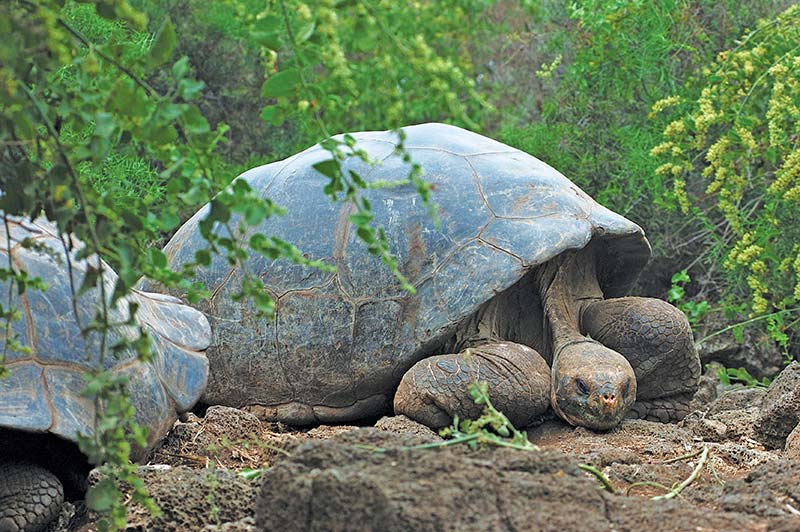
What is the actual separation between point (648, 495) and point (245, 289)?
1.17 meters

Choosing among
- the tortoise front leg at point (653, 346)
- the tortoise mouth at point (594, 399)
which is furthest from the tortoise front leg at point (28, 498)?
the tortoise front leg at point (653, 346)

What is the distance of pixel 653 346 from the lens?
4.23 meters

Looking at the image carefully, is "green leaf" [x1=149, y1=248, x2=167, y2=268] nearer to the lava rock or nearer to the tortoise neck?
the lava rock

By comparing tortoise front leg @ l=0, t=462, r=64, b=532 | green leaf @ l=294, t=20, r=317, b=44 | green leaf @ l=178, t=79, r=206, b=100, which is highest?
green leaf @ l=294, t=20, r=317, b=44

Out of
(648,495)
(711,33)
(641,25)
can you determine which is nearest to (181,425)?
(648,495)

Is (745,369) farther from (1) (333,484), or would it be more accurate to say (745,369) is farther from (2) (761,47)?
(1) (333,484)

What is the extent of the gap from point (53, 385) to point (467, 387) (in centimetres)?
163

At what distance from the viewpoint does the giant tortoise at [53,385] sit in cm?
252

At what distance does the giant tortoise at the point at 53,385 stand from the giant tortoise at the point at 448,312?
99 centimetres

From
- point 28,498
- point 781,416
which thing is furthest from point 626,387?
point 28,498

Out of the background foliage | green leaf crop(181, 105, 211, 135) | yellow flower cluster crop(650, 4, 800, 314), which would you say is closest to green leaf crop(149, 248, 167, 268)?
the background foliage

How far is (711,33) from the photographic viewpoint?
255 inches

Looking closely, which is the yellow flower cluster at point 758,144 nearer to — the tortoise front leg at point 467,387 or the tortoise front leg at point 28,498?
the tortoise front leg at point 467,387

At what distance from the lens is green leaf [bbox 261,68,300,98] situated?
168cm
